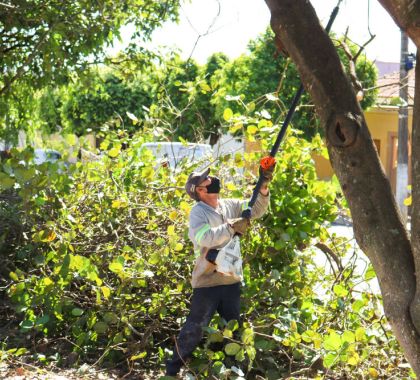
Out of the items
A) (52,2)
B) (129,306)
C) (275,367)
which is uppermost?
(52,2)

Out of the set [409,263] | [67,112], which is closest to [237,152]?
[409,263]

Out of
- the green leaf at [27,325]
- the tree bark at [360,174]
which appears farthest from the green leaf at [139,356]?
the tree bark at [360,174]

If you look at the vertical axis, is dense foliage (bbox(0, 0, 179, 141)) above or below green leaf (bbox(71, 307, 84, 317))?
above

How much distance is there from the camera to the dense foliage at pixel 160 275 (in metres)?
5.71

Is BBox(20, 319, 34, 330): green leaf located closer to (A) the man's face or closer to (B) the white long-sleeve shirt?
(B) the white long-sleeve shirt

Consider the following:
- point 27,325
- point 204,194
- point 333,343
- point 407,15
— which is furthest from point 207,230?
point 407,15

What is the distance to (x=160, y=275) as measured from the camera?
20.9 ft

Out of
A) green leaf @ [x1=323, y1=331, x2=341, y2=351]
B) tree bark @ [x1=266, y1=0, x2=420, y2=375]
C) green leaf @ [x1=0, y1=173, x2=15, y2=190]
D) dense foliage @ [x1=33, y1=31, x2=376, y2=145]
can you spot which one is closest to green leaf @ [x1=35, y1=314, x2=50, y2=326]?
green leaf @ [x1=0, y1=173, x2=15, y2=190]

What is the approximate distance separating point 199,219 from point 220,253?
273 mm

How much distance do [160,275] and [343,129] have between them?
9.95 feet

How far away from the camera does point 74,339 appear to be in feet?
21.7

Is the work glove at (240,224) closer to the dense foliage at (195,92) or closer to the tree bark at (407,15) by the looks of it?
the dense foliage at (195,92)

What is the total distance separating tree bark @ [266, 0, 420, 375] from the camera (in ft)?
11.7

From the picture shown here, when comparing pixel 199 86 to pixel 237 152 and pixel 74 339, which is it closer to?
pixel 237 152
